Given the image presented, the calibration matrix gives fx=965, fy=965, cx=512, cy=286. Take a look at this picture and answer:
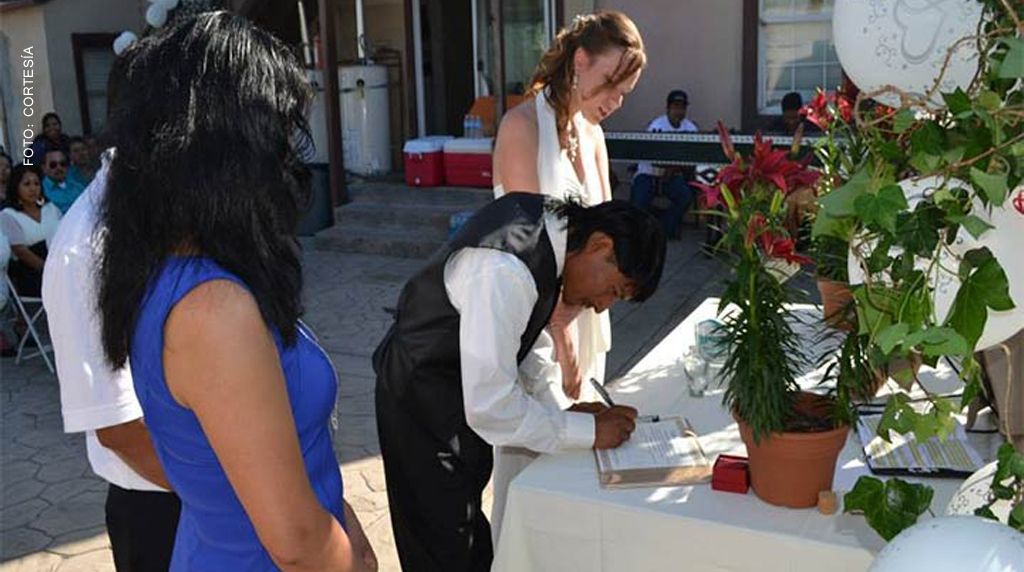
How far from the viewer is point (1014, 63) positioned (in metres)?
1.06

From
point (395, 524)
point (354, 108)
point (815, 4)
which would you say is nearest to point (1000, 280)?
point (395, 524)

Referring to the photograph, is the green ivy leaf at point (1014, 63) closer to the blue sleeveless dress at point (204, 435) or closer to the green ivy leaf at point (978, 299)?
the green ivy leaf at point (978, 299)

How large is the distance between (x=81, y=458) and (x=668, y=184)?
201 inches

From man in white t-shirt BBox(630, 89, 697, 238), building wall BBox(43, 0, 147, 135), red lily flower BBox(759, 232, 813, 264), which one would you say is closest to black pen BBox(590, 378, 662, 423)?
red lily flower BBox(759, 232, 813, 264)

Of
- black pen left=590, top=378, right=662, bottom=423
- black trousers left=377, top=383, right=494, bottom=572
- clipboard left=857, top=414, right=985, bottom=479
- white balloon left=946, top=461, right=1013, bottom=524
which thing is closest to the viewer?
white balloon left=946, top=461, right=1013, bottom=524

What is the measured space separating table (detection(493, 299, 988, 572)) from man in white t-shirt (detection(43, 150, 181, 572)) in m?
0.68

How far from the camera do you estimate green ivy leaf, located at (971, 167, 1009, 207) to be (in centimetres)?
109

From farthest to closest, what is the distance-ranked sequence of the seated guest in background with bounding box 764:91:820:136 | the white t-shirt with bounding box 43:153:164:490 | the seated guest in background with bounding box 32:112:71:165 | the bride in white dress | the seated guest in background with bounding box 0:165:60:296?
the seated guest in background with bounding box 32:112:71:165 → the seated guest in background with bounding box 764:91:820:136 → the seated guest in background with bounding box 0:165:60:296 → the bride in white dress → the white t-shirt with bounding box 43:153:164:490

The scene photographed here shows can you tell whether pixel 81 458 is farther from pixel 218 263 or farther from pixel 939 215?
pixel 939 215

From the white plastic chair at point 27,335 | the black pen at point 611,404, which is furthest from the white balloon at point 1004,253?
the white plastic chair at point 27,335

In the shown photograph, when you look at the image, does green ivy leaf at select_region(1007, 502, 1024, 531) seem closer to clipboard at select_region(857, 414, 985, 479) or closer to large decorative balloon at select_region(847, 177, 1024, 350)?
large decorative balloon at select_region(847, 177, 1024, 350)

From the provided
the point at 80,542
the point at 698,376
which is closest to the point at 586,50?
the point at 698,376

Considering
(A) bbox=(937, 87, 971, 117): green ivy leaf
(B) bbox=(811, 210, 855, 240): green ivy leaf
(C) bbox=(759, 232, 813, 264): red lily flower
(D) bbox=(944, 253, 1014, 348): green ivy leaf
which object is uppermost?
(A) bbox=(937, 87, 971, 117): green ivy leaf

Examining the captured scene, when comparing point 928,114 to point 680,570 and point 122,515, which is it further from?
point 122,515
